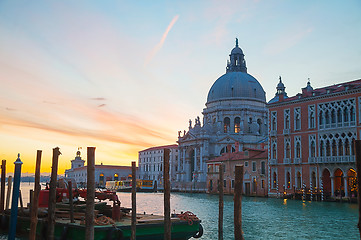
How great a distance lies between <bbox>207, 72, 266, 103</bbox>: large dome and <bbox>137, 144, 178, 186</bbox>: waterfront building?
14.5m

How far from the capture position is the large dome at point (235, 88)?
250ft

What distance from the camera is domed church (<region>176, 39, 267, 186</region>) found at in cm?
7194

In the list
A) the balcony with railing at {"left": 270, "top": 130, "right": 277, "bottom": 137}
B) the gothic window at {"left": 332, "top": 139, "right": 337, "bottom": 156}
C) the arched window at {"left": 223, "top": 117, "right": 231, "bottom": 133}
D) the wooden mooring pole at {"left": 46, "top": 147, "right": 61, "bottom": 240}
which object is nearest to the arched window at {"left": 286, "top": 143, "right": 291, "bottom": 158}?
the balcony with railing at {"left": 270, "top": 130, "right": 277, "bottom": 137}

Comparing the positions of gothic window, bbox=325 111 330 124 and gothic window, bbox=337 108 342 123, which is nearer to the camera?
gothic window, bbox=337 108 342 123

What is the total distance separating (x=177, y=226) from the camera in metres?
14.4

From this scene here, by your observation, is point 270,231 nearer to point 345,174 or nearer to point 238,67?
point 345,174

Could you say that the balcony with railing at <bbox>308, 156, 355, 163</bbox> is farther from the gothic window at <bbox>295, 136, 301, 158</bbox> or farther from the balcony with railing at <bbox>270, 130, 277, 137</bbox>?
the balcony with railing at <bbox>270, 130, 277, 137</bbox>

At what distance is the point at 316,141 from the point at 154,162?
59168mm

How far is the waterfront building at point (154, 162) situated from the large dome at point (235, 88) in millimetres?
14474

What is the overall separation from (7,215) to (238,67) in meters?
68.2

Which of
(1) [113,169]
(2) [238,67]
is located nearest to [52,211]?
(2) [238,67]

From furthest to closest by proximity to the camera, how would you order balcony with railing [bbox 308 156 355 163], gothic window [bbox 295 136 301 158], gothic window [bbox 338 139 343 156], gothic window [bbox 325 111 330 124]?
gothic window [bbox 295 136 301 158] → gothic window [bbox 325 111 330 124] → gothic window [bbox 338 139 343 156] → balcony with railing [bbox 308 156 355 163]

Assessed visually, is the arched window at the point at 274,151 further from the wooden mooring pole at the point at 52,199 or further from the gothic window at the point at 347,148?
the wooden mooring pole at the point at 52,199

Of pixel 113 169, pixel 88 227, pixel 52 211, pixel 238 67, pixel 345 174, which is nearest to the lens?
pixel 88 227
